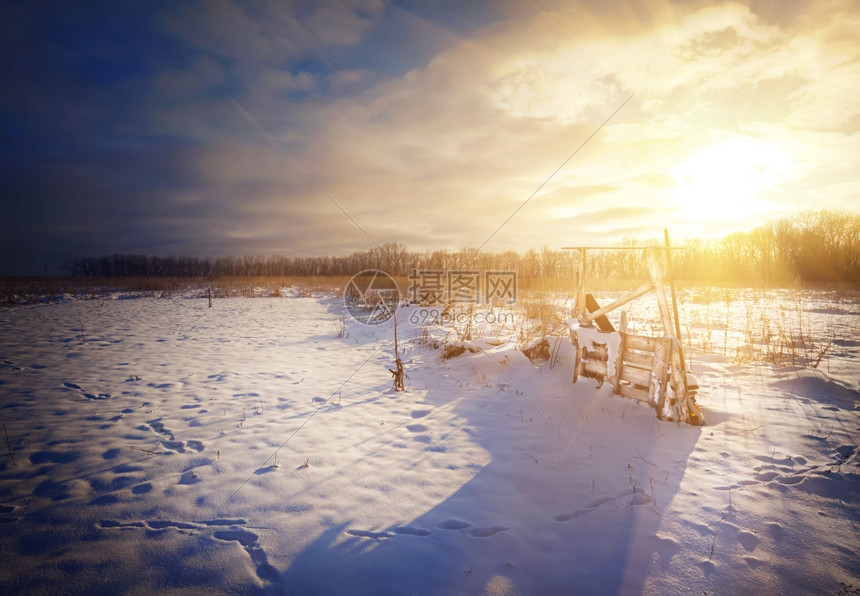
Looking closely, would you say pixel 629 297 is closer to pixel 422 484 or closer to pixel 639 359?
pixel 639 359

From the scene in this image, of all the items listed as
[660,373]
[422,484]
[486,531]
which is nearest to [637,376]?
[660,373]

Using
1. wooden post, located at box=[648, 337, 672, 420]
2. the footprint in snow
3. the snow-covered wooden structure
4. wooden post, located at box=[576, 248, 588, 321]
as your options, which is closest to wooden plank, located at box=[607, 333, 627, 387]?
the snow-covered wooden structure

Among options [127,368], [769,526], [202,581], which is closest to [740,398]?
[769,526]

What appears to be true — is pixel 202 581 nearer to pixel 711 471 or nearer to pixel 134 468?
pixel 134 468

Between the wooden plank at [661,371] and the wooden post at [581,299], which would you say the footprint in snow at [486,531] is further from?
the wooden post at [581,299]

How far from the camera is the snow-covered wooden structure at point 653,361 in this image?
511 cm

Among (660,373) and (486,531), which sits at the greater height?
(660,373)

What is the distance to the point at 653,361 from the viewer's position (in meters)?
5.30

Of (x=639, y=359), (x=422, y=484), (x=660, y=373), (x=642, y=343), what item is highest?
(x=642, y=343)

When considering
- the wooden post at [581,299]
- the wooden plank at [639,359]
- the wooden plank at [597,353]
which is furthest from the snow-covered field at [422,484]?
the wooden post at [581,299]

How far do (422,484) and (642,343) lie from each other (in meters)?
4.26

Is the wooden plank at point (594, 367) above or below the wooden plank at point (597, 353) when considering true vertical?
below

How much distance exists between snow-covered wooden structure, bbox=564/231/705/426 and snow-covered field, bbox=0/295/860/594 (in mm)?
295

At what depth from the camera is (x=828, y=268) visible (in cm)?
3628
